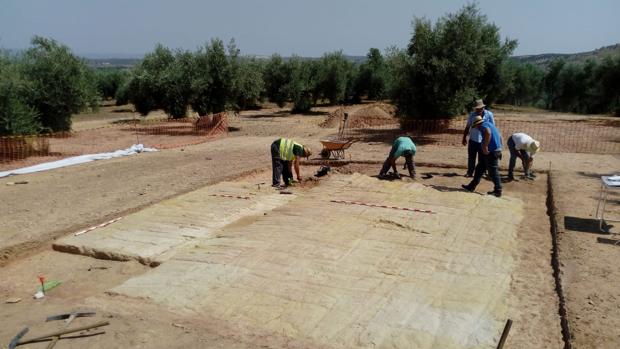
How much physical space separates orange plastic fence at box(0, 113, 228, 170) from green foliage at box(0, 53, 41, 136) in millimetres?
330

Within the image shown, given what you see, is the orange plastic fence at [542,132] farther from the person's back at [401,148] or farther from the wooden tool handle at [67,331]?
the wooden tool handle at [67,331]

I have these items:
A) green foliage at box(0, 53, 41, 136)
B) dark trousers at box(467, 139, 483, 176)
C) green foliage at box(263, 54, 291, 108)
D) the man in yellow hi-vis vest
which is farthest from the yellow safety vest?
green foliage at box(263, 54, 291, 108)

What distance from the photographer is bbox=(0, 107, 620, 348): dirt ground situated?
4605mm

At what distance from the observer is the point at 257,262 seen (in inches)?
240

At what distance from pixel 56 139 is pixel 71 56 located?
131 inches

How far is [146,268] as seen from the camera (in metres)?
6.42

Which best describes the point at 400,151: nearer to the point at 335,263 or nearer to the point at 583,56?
the point at 335,263

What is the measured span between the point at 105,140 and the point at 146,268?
15.1 meters

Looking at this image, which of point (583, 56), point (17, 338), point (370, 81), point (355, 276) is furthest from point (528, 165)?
point (583, 56)

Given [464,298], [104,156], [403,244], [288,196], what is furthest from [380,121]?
[464,298]

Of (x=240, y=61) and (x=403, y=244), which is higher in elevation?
(x=240, y=61)

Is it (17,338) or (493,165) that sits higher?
(493,165)

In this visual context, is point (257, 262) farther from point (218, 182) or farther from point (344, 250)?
point (218, 182)

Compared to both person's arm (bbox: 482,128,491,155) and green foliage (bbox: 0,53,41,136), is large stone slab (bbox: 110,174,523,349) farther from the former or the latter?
green foliage (bbox: 0,53,41,136)
